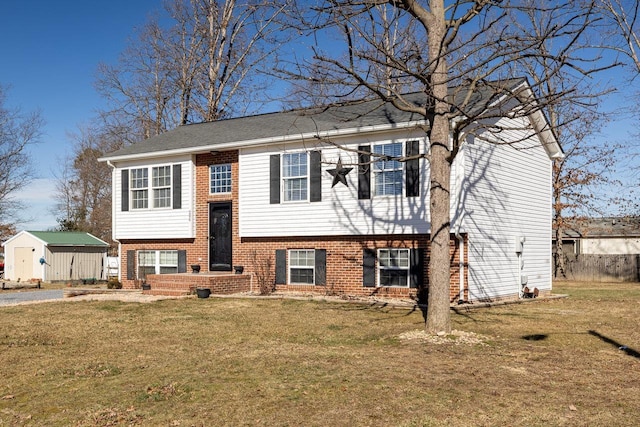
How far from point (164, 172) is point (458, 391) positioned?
631 inches

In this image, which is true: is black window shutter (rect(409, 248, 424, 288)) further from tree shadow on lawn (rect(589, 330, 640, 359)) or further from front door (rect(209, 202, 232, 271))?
front door (rect(209, 202, 232, 271))

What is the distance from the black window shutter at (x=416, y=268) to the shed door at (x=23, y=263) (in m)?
20.8

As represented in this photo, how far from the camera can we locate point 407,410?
Answer: 5.69 m

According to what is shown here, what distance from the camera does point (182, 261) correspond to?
66.4ft

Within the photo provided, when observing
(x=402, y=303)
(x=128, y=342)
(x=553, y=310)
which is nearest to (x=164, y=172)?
(x=402, y=303)

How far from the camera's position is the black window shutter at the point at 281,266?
60.3 feet

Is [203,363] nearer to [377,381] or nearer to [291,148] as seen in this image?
[377,381]

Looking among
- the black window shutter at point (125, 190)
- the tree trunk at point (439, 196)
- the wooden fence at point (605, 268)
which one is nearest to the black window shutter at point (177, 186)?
the black window shutter at point (125, 190)

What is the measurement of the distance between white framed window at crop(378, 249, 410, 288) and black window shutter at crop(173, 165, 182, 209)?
23.5 feet

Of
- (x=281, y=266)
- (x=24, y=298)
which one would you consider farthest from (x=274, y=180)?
(x=24, y=298)

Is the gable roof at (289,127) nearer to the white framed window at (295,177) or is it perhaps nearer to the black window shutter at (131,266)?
the white framed window at (295,177)

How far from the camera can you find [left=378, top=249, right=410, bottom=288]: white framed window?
1639 cm

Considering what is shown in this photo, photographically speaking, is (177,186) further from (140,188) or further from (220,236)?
(220,236)

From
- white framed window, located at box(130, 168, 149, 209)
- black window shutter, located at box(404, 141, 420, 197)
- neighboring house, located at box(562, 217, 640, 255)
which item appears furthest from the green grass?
neighboring house, located at box(562, 217, 640, 255)
